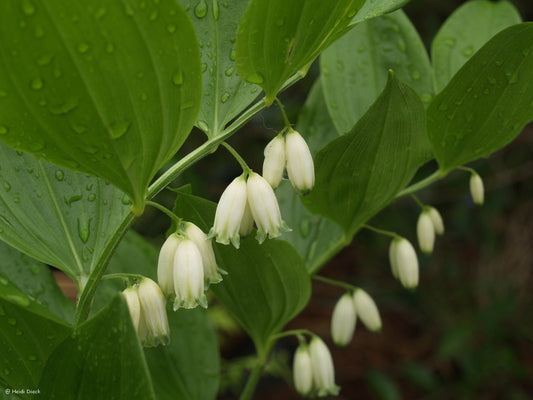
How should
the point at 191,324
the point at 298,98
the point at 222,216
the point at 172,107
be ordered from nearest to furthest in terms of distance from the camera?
the point at 172,107 < the point at 222,216 < the point at 191,324 < the point at 298,98

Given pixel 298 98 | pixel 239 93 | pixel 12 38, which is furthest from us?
pixel 298 98

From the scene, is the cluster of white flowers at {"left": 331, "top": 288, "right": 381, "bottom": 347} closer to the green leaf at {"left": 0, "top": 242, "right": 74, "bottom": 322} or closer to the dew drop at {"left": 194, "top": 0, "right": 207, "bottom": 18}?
the green leaf at {"left": 0, "top": 242, "right": 74, "bottom": 322}

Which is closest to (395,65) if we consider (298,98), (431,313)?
(298,98)

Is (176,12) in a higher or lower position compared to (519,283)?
higher

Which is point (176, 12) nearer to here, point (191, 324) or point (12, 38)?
point (12, 38)

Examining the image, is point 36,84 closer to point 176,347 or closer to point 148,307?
point 148,307

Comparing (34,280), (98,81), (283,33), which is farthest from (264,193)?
(34,280)

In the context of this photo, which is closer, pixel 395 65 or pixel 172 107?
pixel 172 107
